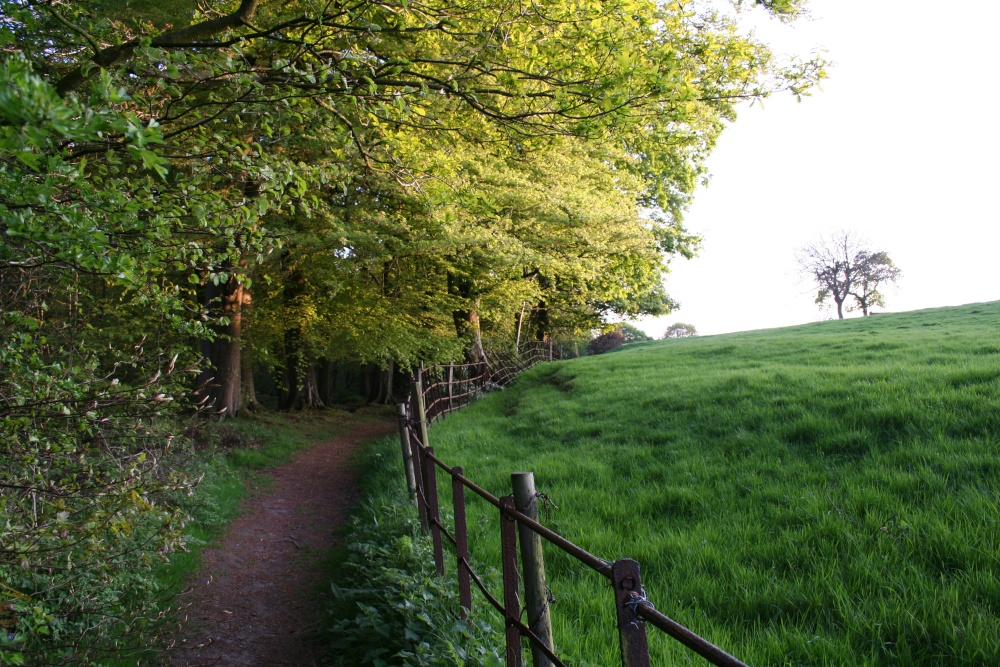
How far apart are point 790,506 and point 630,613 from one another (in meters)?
4.22

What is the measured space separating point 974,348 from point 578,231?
331 inches

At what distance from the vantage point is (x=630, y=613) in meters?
1.85

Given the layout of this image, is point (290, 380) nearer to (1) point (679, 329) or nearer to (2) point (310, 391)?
(2) point (310, 391)

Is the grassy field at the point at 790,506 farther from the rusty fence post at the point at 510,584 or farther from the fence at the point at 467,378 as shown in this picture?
the fence at the point at 467,378

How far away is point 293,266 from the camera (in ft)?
45.8

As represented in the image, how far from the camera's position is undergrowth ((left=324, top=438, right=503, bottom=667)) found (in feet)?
12.1

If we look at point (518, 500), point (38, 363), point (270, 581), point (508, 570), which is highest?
point (38, 363)

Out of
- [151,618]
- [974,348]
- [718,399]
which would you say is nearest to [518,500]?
[151,618]

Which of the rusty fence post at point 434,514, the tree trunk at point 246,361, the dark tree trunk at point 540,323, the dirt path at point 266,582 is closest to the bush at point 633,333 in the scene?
the dark tree trunk at point 540,323

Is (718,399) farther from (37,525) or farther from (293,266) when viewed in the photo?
(293,266)

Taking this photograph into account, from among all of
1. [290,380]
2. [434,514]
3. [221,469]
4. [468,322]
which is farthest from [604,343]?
[434,514]

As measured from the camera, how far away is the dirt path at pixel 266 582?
4.91m

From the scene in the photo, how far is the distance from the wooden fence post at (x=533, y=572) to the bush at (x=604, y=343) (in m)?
48.8

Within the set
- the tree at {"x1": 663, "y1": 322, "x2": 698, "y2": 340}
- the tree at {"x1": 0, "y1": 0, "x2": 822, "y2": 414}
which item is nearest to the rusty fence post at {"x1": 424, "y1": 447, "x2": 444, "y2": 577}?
the tree at {"x1": 0, "y1": 0, "x2": 822, "y2": 414}
